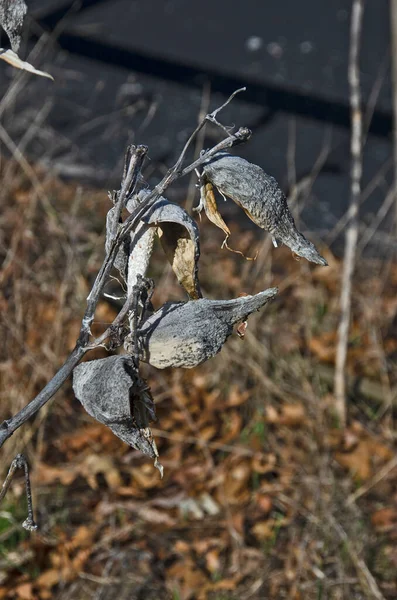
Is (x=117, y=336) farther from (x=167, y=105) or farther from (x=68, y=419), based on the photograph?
(x=167, y=105)

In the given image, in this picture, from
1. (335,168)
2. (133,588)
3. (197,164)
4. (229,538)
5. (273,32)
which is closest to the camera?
(197,164)

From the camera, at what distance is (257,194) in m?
0.87

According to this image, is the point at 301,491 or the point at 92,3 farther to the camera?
the point at 92,3

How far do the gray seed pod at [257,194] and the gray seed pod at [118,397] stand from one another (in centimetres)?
20

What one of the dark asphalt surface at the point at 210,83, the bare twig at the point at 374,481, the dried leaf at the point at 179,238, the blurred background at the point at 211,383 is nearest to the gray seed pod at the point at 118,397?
the dried leaf at the point at 179,238

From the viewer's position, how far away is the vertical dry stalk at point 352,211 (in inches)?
112

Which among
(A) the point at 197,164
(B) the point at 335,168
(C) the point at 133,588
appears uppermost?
(A) the point at 197,164

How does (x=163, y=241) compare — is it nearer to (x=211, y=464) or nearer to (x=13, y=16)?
(x=13, y=16)

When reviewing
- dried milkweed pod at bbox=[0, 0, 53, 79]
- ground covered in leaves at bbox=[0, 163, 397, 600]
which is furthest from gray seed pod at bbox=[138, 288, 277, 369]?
ground covered in leaves at bbox=[0, 163, 397, 600]

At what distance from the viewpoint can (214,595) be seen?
2.57 metres

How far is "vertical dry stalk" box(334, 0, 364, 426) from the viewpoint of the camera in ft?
9.32

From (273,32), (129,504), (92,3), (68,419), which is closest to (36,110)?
(92,3)

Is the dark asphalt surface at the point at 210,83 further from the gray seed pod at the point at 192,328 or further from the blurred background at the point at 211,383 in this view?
the gray seed pod at the point at 192,328

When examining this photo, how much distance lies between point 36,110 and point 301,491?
2.78m
